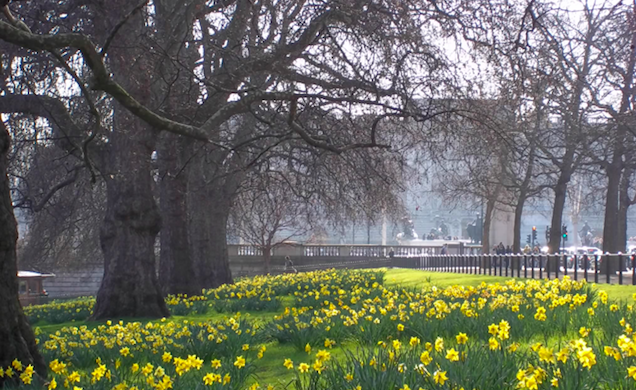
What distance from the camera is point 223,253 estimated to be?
2241cm

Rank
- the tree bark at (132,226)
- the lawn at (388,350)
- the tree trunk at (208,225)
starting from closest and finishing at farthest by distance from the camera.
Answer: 1. the lawn at (388,350)
2. the tree bark at (132,226)
3. the tree trunk at (208,225)

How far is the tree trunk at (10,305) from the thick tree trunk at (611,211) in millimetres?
21488

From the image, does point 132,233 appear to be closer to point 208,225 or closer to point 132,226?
point 132,226

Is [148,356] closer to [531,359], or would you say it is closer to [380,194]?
[531,359]

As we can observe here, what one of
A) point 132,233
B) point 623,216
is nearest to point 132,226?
point 132,233

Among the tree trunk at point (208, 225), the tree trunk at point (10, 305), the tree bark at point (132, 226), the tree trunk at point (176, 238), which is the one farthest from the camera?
the tree trunk at point (208, 225)

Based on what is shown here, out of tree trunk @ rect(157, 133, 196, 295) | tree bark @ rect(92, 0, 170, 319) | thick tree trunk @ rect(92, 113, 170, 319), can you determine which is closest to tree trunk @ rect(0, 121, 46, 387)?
tree bark @ rect(92, 0, 170, 319)

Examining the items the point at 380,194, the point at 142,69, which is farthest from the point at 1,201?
the point at 380,194

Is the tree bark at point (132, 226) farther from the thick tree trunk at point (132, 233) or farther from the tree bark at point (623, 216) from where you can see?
the tree bark at point (623, 216)

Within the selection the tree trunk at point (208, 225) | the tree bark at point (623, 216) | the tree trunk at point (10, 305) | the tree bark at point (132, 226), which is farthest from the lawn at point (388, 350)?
the tree bark at point (623, 216)

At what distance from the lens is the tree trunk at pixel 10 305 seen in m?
5.80

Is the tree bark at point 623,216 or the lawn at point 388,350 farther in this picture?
the tree bark at point 623,216

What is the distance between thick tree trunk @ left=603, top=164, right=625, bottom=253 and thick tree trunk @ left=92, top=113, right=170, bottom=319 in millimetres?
16468

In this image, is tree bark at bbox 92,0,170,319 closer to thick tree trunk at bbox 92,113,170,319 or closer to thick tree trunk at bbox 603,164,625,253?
thick tree trunk at bbox 92,113,170,319
